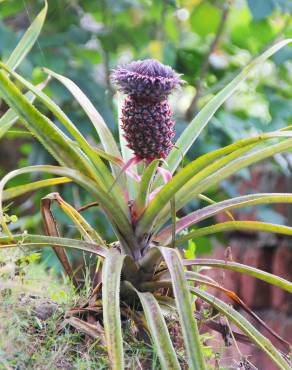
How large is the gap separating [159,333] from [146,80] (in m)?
0.41

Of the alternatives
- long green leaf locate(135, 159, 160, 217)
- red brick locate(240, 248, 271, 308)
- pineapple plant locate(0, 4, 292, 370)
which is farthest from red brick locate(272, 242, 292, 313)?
long green leaf locate(135, 159, 160, 217)

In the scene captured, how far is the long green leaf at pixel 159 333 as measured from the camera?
970 millimetres

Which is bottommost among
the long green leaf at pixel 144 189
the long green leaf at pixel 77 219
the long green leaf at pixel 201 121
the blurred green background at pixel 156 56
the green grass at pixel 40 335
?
the green grass at pixel 40 335

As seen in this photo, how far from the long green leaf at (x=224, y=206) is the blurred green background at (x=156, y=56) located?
1.34m

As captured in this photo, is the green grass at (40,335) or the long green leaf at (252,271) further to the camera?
the long green leaf at (252,271)

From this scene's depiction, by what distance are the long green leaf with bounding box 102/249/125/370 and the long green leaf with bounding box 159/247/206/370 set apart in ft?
0.28

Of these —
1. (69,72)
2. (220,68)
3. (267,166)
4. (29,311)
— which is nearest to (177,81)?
(29,311)

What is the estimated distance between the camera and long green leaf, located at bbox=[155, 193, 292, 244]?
1184 millimetres

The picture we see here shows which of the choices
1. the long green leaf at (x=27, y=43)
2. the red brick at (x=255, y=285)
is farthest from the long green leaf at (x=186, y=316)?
the red brick at (x=255, y=285)

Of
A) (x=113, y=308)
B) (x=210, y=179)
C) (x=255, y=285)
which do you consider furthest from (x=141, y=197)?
(x=255, y=285)

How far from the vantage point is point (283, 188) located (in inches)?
141

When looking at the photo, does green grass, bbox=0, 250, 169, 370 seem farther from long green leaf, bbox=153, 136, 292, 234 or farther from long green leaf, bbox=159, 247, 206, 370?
long green leaf, bbox=153, 136, 292, 234

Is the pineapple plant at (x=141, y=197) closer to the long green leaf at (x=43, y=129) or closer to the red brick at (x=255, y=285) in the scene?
the long green leaf at (x=43, y=129)

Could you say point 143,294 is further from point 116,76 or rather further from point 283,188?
point 283,188
